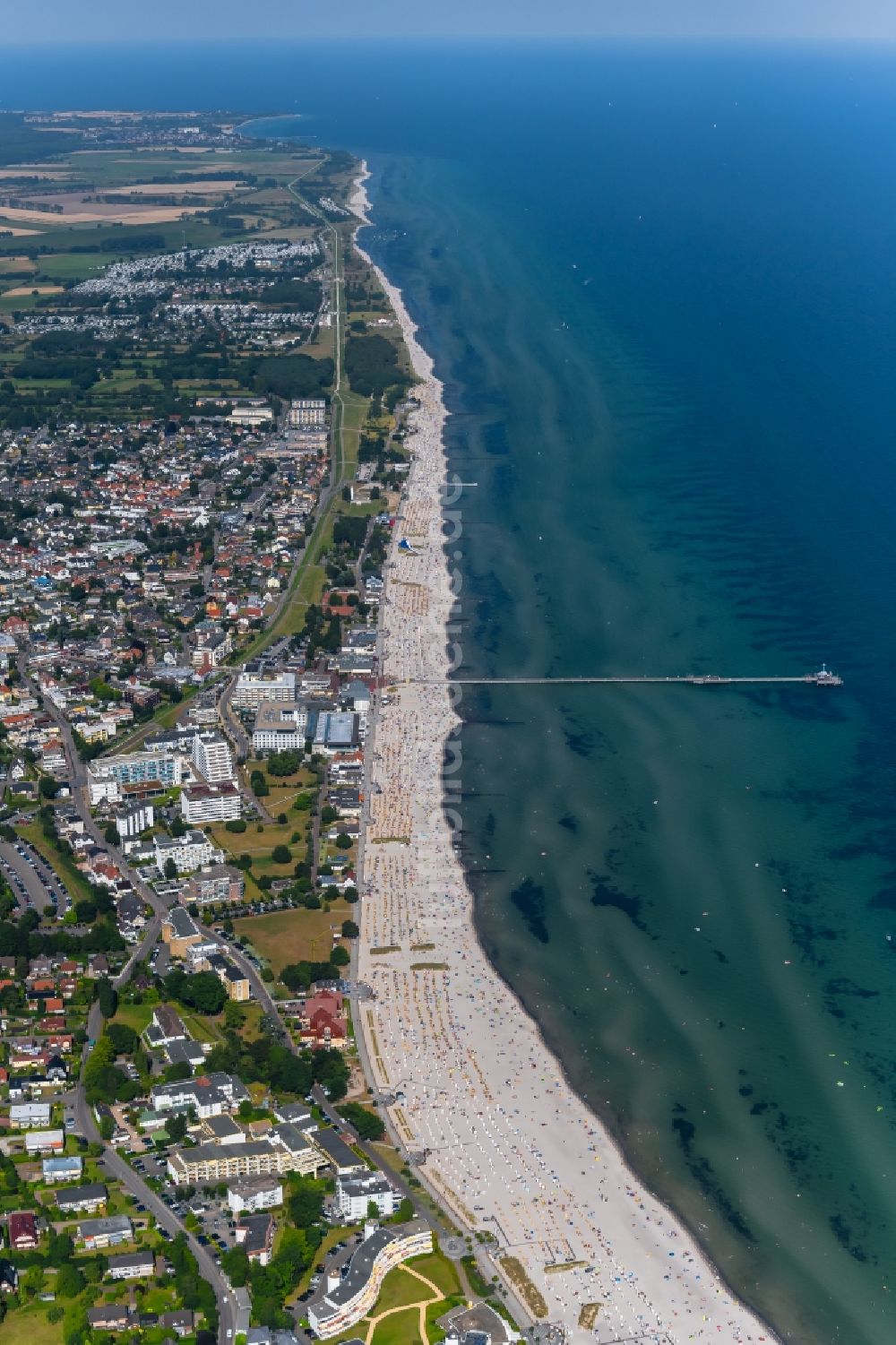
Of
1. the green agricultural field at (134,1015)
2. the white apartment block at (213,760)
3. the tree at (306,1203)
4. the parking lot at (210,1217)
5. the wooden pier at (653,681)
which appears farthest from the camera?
the wooden pier at (653,681)

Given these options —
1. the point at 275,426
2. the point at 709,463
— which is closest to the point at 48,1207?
the point at 709,463

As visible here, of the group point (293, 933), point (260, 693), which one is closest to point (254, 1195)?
point (293, 933)

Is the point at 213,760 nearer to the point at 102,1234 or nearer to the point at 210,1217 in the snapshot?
the point at 210,1217

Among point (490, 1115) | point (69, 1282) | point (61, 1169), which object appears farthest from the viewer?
point (490, 1115)

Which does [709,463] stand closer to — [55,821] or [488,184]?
[55,821]

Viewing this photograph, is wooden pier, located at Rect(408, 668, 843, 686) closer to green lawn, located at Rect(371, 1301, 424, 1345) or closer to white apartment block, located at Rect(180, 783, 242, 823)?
white apartment block, located at Rect(180, 783, 242, 823)

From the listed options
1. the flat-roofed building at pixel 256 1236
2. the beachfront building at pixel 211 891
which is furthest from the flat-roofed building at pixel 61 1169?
the beachfront building at pixel 211 891

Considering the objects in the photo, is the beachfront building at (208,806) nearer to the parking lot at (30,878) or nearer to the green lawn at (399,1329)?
the parking lot at (30,878)
